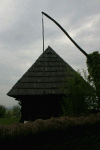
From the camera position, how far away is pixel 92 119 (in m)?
5.00

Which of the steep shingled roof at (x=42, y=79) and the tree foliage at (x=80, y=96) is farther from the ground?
the steep shingled roof at (x=42, y=79)

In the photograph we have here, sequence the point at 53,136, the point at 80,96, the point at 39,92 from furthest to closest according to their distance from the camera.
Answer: the point at 39,92 → the point at 80,96 → the point at 53,136

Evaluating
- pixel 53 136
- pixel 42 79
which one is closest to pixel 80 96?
pixel 53 136

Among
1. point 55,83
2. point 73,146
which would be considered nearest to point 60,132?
point 73,146

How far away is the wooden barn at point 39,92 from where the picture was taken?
689 centimetres

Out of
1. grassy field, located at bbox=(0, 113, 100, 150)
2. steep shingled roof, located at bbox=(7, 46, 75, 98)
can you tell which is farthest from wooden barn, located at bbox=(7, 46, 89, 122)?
grassy field, located at bbox=(0, 113, 100, 150)

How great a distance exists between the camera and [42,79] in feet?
24.7

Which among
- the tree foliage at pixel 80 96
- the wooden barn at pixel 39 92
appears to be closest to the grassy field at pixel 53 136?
the tree foliage at pixel 80 96

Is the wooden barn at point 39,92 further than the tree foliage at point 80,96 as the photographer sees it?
Yes

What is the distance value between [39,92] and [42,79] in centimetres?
97

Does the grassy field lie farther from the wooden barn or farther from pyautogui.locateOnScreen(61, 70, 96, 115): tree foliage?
the wooden barn

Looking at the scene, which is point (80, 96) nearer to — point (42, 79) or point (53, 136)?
point (53, 136)

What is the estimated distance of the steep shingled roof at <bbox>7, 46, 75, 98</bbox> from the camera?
6.89 m

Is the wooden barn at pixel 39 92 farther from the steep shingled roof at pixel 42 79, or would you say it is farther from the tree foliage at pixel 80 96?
the tree foliage at pixel 80 96
